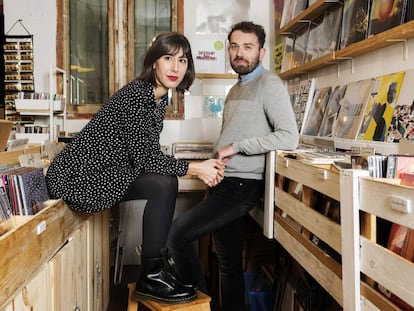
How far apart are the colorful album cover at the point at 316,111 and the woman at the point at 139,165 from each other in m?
0.89

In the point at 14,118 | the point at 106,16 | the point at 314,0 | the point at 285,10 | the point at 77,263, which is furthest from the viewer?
the point at 106,16

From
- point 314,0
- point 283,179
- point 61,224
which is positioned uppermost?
point 314,0

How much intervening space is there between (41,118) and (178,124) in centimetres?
102

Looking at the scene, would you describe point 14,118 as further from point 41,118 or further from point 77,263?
point 77,263

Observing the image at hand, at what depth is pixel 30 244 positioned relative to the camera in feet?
3.59

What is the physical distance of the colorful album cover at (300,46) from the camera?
2586 millimetres

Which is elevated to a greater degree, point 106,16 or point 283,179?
point 106,16

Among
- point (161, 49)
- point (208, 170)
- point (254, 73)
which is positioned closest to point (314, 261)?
point (208, 170)

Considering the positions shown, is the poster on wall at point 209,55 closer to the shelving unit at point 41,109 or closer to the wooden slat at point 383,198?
the shelving unit at point 41,109

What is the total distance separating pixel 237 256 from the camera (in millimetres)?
2059

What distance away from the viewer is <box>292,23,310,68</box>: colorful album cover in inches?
102

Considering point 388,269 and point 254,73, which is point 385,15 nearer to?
point 254,73

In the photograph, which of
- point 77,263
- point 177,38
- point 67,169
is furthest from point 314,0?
point 77,263

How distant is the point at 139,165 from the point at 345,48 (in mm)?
1067
